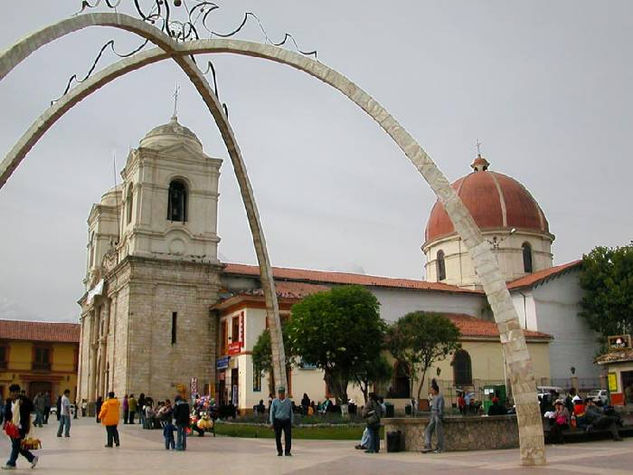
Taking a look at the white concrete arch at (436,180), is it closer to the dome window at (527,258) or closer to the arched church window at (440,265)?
the arched church window at (440,265)

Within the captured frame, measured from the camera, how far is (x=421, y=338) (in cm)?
3662

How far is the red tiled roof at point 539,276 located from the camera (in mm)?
50000

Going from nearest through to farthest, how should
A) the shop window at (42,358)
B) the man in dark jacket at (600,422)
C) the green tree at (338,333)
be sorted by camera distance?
the man in dark jacket at (600,422) < the green tree at (338,333) < the shop window at (42,358)

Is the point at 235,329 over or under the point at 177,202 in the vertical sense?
under

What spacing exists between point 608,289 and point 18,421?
1794 inches

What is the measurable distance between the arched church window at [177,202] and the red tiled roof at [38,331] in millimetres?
29294

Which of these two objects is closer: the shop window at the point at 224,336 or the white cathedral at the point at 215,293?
the white cathedral at the point at 215,293

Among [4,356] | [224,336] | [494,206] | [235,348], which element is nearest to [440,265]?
[494,206]

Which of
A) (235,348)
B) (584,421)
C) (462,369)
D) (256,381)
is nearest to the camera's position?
(584,421)

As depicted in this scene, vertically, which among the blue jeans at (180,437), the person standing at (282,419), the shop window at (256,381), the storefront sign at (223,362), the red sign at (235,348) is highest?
the red sign at (235,348)

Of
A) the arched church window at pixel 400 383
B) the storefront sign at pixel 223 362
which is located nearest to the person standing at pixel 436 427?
the storefront sign at pixel 223 362

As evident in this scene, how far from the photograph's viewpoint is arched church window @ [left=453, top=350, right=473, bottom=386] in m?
44.5

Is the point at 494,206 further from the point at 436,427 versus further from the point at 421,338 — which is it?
the point at 436,427

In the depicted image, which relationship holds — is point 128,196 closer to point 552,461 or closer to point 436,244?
point 436,244
